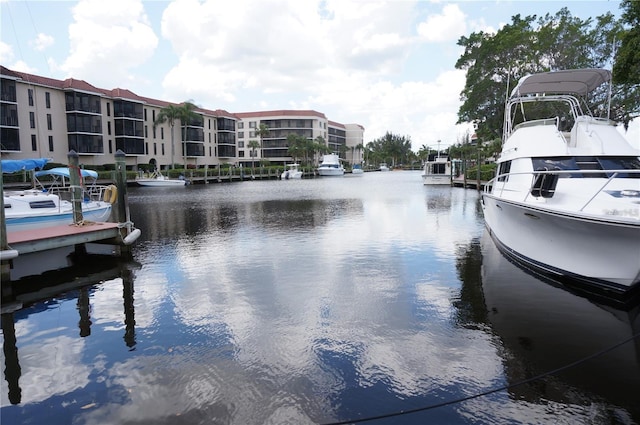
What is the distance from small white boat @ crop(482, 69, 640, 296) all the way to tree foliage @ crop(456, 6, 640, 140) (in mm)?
21739

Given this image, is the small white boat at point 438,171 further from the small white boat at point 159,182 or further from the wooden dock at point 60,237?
the wooden dock at point 60,237

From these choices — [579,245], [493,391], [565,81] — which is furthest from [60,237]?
[565,81]

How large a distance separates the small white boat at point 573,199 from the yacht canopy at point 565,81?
0.03m

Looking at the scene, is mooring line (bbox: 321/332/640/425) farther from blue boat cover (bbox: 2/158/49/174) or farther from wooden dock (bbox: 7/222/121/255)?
blue boat cover (bbox: 2/158/49/174)

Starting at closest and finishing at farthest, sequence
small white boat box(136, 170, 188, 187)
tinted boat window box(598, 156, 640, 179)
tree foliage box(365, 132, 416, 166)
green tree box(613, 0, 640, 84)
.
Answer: tinted boat window box(598, 156, 640, 179) → green tree box(613, 0, 640, 84) → small white boat box(136, 170, 188, 187) → tree foliage box(365, 132, 416, 166)

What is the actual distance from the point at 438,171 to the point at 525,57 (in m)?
18.5

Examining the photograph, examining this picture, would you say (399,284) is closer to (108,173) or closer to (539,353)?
(539,353)

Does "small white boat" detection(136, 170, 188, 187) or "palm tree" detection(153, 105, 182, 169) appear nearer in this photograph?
"small white boat" detection(136, 170, 188, 187)

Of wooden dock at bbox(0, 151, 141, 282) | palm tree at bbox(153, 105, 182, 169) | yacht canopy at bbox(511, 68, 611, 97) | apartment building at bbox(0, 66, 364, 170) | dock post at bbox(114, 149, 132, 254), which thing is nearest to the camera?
wooden dock at bbox(0, 151, 141, 282)

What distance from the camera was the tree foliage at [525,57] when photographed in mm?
35906

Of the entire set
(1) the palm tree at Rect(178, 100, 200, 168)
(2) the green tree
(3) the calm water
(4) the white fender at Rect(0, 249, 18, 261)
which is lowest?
(3) the calm water

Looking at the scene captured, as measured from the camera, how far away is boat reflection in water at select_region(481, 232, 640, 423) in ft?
19.1

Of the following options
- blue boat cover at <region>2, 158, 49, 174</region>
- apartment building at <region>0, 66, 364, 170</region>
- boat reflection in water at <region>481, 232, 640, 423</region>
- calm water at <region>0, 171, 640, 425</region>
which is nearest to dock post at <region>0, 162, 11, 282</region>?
calm water at <region>0, 171, 640, 425</region>

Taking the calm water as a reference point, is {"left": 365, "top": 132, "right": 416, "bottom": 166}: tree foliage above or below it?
above
